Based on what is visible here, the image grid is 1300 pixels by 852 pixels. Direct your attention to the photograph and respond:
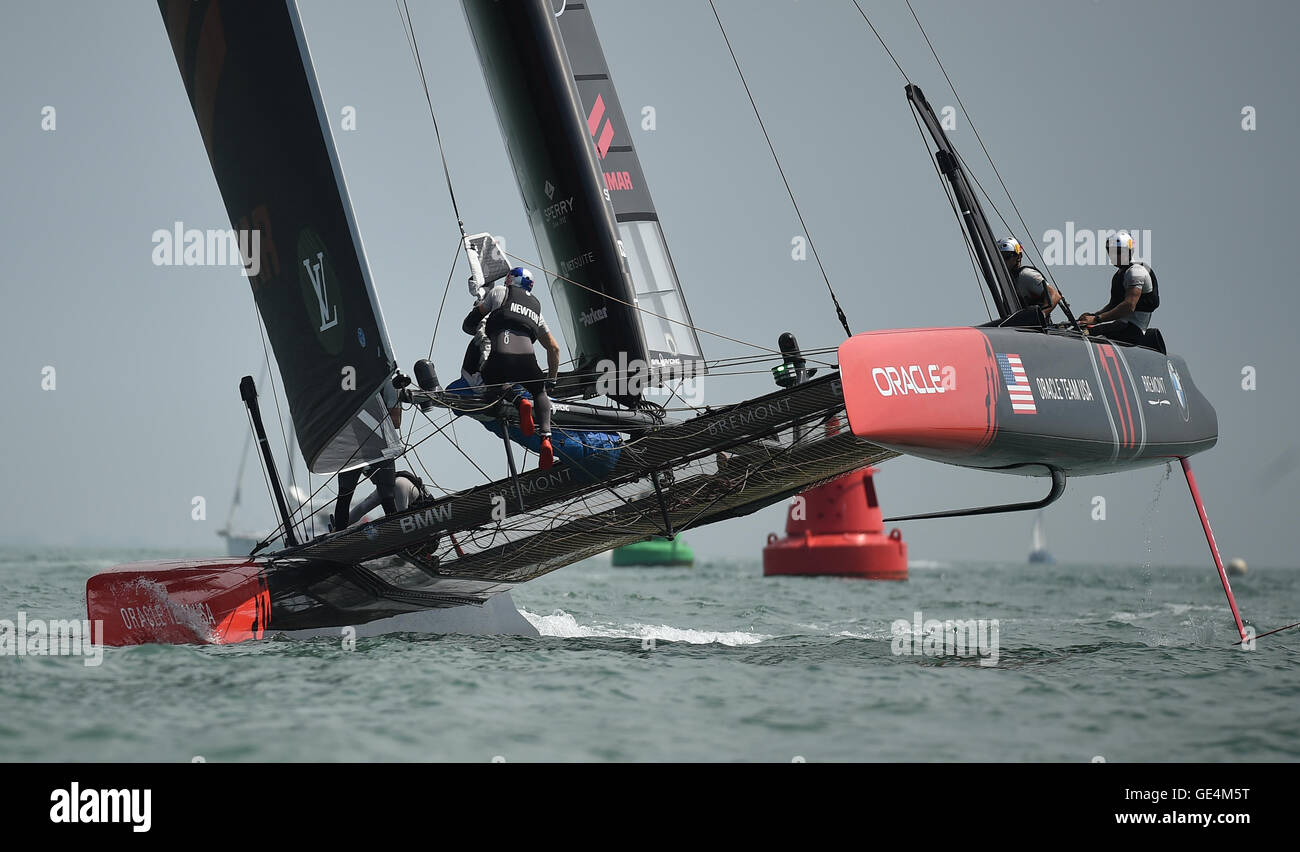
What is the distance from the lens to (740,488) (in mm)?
6629

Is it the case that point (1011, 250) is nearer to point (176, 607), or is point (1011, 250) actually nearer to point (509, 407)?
point (509, 407)

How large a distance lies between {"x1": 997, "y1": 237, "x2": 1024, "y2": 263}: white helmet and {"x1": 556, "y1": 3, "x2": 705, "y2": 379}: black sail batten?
2325 mm

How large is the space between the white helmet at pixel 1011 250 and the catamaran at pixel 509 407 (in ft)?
0.89

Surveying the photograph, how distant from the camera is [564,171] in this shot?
6.89 metres

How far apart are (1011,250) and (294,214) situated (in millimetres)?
4156

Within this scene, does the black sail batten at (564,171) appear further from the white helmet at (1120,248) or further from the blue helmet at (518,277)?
the white helmet at (1120,248)

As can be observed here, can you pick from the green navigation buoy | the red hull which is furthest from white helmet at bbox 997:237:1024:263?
the green navigation buoy

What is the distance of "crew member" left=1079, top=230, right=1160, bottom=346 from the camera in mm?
6551

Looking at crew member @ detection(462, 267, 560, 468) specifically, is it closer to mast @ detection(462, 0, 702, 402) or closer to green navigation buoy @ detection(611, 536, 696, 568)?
mast @ detection(462, 0, 702, 402)
